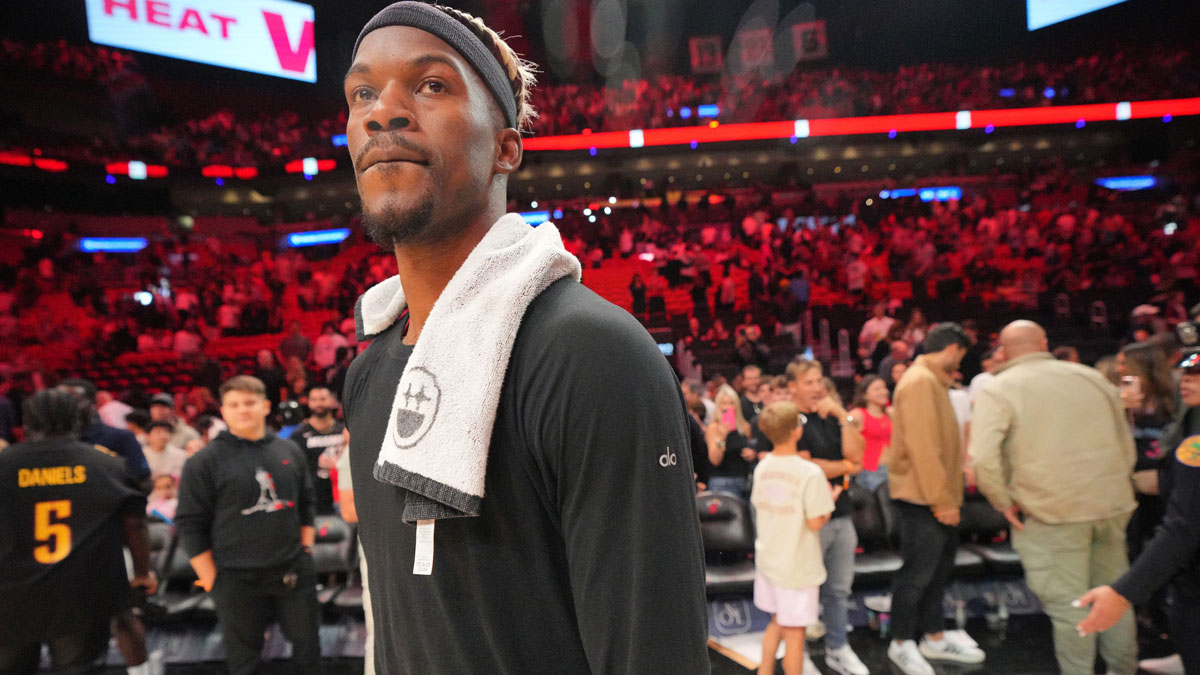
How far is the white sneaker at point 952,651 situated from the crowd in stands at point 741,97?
15470 mm

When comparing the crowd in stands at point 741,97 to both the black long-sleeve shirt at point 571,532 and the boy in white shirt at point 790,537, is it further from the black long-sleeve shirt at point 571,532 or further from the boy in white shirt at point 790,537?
the black long-sleeve shirt at point 571,532

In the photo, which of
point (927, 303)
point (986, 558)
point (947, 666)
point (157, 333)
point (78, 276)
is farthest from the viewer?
point (78, 276)

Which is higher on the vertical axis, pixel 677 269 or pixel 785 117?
pixel 785 117

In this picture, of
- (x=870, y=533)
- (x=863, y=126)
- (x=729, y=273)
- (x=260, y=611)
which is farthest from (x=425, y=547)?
(x=863, y=126)

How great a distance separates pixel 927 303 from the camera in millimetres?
13547

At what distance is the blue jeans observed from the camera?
474cm

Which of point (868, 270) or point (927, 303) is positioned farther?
point (868, 270)

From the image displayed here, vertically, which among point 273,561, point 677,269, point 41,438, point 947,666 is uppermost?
point 677,269

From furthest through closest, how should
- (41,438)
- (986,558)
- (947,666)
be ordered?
(986,558) < (947,666) < (41,438)

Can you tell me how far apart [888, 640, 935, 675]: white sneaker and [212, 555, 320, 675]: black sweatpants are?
11.0 ft

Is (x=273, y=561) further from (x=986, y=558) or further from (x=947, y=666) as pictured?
(x=986, y=558)

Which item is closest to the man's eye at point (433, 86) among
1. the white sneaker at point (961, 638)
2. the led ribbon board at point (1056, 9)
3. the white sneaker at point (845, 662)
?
the white sneaker at point (845, 662)

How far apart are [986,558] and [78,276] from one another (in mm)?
17096

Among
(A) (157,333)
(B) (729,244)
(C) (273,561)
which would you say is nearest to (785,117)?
(B) (729,244)
